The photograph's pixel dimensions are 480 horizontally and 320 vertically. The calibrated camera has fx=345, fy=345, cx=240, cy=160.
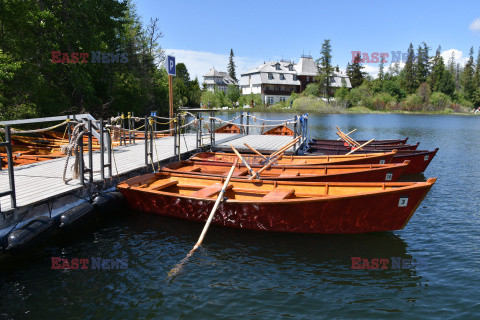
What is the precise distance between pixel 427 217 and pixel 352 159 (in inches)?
143

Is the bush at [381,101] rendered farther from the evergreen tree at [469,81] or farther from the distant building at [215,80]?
the distant building at [215,80]

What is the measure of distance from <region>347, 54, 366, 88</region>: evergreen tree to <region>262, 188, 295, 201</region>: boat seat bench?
86.9 meters

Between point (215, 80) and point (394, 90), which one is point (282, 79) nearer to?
point (215, 80)

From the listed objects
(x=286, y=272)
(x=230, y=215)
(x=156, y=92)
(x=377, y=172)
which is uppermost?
(x=156, y=92)

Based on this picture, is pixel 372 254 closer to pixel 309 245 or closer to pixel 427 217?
pixel 309 245

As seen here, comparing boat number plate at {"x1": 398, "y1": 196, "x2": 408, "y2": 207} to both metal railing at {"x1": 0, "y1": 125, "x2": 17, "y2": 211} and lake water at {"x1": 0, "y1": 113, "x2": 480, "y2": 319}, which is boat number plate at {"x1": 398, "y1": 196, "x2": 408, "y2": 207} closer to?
lake water at {"x1": 0, "y1": 113, "x2": 480, "y2": 319}

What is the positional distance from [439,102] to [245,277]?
85954 millimetres

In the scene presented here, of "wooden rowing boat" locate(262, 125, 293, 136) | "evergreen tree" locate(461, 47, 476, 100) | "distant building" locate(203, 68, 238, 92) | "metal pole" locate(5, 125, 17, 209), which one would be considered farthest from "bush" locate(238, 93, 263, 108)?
"metal pole" locate(5, 125, 17, 209)

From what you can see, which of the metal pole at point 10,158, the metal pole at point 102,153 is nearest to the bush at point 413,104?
the metal pole at point 102,153

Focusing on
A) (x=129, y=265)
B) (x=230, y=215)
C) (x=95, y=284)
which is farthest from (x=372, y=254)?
(x=95, y=284)

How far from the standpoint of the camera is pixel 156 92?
37.3 m

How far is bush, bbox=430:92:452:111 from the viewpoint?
78.1m

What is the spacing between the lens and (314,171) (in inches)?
465

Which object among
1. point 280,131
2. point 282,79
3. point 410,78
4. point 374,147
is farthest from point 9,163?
point 410,78
